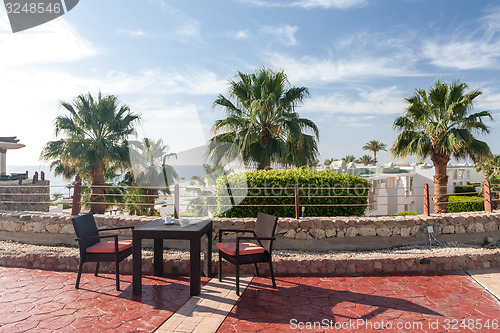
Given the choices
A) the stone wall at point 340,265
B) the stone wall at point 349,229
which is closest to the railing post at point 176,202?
the stone wall at point 349,229

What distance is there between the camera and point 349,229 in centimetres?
605

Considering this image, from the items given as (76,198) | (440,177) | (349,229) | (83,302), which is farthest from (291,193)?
(440,177)

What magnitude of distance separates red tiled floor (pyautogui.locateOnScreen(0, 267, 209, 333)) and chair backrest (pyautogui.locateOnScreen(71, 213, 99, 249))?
1.86 ft

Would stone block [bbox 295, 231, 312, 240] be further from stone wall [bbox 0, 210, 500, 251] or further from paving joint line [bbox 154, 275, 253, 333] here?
paving joint line [bbox 154, 275, 253, 333]

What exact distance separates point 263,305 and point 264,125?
738 centimetres

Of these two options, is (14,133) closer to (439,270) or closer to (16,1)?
(16,1)

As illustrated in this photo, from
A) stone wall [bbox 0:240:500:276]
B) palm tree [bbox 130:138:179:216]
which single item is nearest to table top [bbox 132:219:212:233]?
stone wall [bbox 0:240:500:276]

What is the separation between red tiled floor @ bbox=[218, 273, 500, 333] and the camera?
3031mm

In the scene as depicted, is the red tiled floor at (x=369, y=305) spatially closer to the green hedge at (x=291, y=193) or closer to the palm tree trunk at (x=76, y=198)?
the green hedge at (x=291, y=193)

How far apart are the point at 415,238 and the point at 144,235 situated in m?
5.30

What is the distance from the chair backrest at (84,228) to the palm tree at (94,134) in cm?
941

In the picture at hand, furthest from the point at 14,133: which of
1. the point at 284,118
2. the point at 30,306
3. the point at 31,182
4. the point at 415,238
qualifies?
the point at 415,238

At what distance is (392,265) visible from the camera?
4.64 m

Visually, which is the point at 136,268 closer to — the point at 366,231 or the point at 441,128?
the point at 366,231
